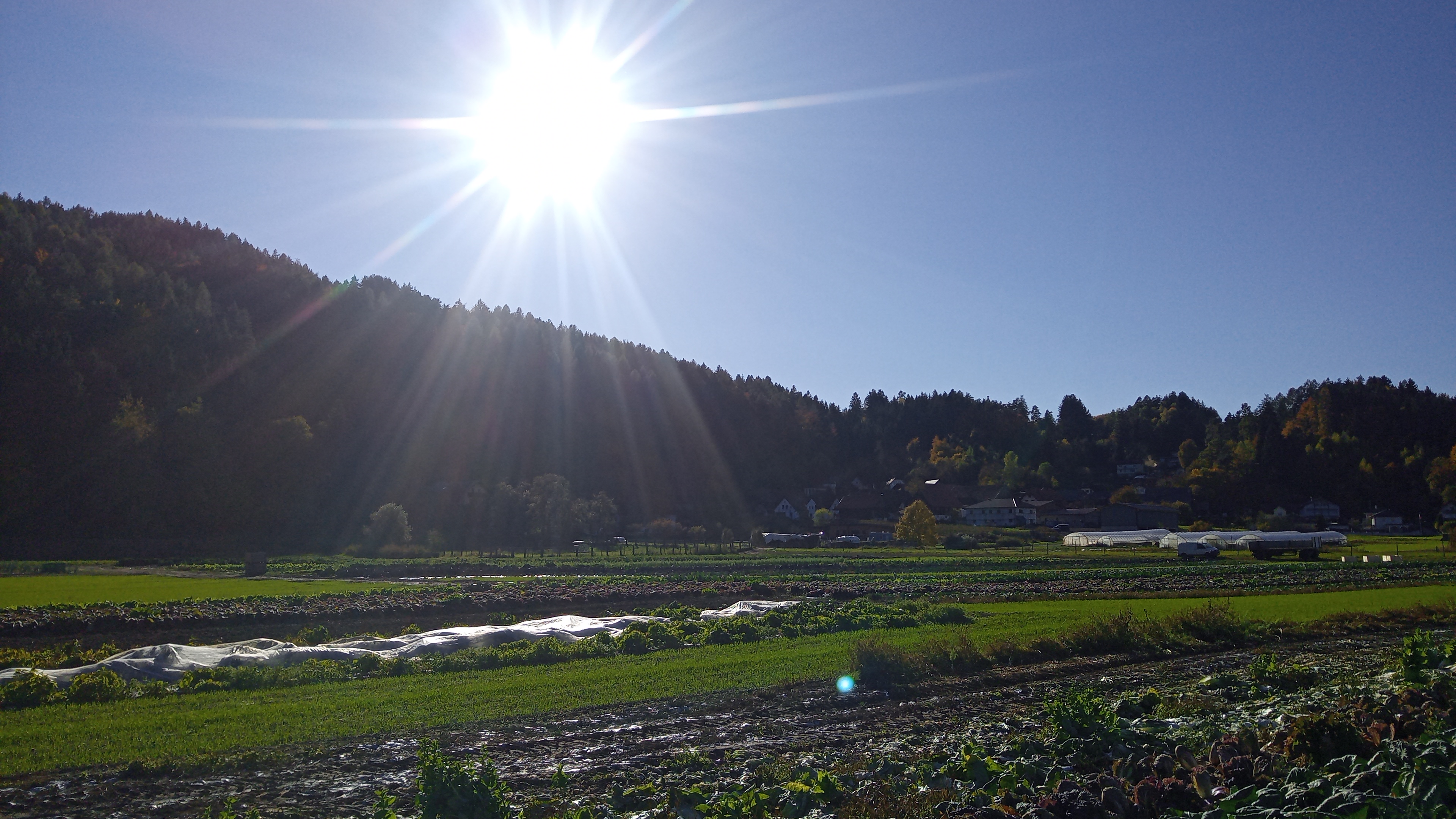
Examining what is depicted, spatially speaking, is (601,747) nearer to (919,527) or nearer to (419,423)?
(919,527)

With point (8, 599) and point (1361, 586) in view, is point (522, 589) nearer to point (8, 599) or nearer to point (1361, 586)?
point (8, 599)

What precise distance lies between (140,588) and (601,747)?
33.5 meters

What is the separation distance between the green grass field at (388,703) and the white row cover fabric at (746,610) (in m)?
4.19

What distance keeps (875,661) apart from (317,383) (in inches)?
4298

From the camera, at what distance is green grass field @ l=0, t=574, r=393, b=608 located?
102ft

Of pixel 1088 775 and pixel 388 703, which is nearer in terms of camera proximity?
pixel 1088 775

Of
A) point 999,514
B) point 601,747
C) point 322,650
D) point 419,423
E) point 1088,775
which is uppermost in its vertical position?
point 419,423

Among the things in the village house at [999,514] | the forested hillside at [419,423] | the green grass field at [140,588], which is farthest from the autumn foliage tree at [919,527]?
the green grass field at [140,588]

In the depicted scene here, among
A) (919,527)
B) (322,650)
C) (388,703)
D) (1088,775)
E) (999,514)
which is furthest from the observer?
(999,514)

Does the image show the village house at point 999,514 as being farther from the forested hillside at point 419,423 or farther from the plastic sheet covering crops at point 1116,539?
the plastic sheet covering crops at point 1116,539

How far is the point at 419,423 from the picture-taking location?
4587 inches

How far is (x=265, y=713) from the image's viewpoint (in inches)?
520

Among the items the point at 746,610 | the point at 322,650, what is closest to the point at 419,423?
the point at 746,610

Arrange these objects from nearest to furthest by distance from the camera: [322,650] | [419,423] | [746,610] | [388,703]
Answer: [388,703]
[322,650]
[746,610]
[419,423]
